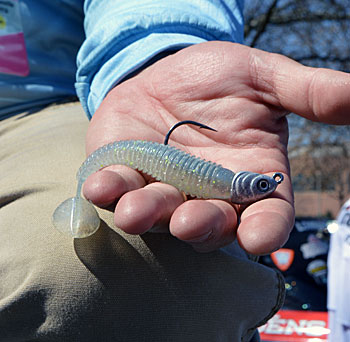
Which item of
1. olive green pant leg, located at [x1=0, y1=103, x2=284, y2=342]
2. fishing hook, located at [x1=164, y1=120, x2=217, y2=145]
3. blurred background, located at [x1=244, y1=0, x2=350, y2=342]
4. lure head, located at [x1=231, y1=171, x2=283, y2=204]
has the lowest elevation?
blurred background, located at [x1=244, y1=0, x2=350, y2=342]

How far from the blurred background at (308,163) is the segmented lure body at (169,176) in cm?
256

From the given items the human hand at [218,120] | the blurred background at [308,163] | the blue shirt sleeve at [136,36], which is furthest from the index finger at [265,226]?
the blurred background at [308,163]

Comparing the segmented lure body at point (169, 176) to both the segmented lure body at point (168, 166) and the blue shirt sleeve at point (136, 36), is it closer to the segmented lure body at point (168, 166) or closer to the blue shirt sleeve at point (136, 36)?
the segmented lure body at point (168, 166)

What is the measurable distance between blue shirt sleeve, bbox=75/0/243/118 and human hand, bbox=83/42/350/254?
59 millimetres

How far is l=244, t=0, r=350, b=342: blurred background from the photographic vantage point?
3.33m

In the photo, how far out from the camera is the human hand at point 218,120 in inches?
31.5

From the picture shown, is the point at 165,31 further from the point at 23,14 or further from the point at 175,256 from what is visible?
the point at 175,256

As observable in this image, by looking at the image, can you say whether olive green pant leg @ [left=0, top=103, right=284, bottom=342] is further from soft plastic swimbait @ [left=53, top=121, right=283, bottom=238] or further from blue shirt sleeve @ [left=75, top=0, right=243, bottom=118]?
blue shirt sleeve @ [left=75, top=0, right=243, bottom=118]

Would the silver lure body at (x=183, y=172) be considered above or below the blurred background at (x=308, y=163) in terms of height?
above

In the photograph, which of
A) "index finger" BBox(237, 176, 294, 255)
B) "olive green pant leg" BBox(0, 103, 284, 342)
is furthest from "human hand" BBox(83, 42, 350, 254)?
"olive green pant leg" BBox(0, 103, 284, 342)

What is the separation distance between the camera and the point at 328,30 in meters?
6.20

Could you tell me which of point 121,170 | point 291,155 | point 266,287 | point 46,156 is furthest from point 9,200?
point 291,155

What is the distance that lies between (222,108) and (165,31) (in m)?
0.37

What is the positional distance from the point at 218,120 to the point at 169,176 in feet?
0.86
